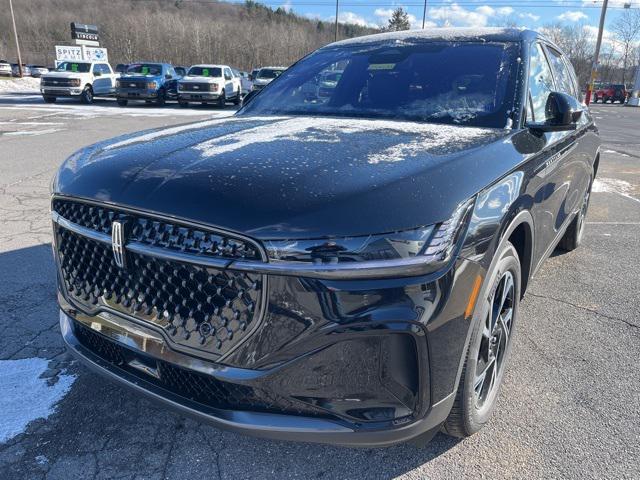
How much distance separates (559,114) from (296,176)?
1.71 metres

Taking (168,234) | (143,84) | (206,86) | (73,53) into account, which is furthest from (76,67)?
(168,234)

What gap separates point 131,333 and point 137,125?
45.6 ft

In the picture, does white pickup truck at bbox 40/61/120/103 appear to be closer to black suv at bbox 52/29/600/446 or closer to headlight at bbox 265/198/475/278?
black suv at bbox 52/29/600/446

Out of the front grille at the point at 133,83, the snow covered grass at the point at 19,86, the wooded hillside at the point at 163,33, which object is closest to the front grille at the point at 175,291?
the front grille at the point at 133,83

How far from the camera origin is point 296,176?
6.05 ft

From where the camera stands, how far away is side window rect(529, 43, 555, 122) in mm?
2982

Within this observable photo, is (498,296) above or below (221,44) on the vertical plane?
below

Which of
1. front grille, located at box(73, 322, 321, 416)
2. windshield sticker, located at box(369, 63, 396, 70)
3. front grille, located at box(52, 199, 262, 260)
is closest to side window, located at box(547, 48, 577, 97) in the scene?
windshield sticker, located at box(369, 63, 396, 70)

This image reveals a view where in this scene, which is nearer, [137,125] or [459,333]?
[459,333]

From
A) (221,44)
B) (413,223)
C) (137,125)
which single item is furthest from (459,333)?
(221,44)

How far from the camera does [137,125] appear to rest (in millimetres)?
14617

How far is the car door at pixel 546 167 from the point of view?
276 centimetres

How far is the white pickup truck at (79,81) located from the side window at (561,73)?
22.4m

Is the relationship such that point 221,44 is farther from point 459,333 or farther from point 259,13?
point 459,333
